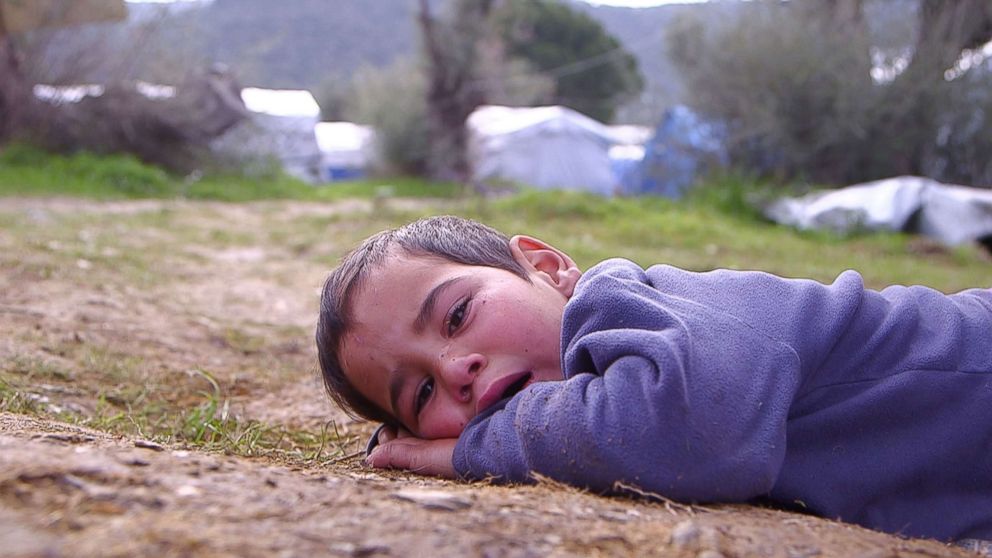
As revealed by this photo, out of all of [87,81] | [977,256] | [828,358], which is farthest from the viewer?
[87,81]

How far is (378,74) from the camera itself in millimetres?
19109

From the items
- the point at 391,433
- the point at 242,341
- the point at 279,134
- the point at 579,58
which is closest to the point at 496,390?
the point at 391,433

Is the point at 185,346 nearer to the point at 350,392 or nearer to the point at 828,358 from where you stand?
the point at 350,392

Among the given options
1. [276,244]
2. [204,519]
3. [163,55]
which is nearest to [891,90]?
[276,244]

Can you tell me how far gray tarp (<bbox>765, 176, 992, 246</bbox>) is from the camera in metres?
7.86

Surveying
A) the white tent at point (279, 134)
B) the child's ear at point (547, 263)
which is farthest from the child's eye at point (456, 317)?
the white tent at point (279, 134)

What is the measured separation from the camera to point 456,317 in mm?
1687

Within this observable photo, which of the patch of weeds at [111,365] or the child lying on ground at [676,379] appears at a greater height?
the child lying on ground at [676,379]

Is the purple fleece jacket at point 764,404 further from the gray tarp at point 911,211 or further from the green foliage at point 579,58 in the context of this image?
the green foliage at point 579,58

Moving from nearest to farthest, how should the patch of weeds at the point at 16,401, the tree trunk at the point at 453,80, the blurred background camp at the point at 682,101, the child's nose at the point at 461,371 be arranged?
the child's nose at the point at 461,371 → the patch of weeds at the point at 16,401 → the blurred background camp at the point at 682,101 → the tree trunk at the point at 453,80

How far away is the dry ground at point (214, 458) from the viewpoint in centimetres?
102

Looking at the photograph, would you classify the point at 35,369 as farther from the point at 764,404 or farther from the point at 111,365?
the point at 764,404

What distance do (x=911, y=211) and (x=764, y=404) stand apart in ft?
24.1

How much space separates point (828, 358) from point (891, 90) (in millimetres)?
8960
